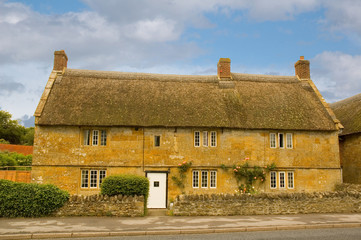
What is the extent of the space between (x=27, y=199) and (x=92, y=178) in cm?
528

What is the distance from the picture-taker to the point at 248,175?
19328 millimetres

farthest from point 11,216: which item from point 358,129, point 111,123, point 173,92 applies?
point 358,129

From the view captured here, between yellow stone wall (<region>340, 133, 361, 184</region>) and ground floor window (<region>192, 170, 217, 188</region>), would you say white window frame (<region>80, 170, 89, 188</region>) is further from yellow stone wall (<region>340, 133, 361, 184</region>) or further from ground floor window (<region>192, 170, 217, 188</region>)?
yellow stone wall (<region>340, 133, 361, 184</region>)

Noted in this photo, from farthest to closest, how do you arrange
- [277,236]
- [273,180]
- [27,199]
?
[273,180], [27,199], [277,236]

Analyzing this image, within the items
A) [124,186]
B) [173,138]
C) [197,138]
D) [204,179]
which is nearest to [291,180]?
[204,179]

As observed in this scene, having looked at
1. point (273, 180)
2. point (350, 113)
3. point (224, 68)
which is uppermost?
point (224, 68)

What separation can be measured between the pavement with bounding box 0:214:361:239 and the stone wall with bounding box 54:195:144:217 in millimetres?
411

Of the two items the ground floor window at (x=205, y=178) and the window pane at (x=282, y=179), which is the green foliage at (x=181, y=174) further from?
the window pane at (x=282, y=179)

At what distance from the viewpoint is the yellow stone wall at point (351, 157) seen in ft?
71.7

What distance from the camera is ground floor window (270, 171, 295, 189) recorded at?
1995 cm

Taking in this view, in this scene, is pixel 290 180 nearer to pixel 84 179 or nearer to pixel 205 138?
pixel 205 138

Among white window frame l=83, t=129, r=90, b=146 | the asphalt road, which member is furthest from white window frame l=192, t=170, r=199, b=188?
the asphalt road

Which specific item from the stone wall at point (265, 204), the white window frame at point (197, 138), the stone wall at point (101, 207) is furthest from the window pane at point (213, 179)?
the stone wall at point (101, 207)

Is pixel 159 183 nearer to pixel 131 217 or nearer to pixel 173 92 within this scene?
pixel 131 217
